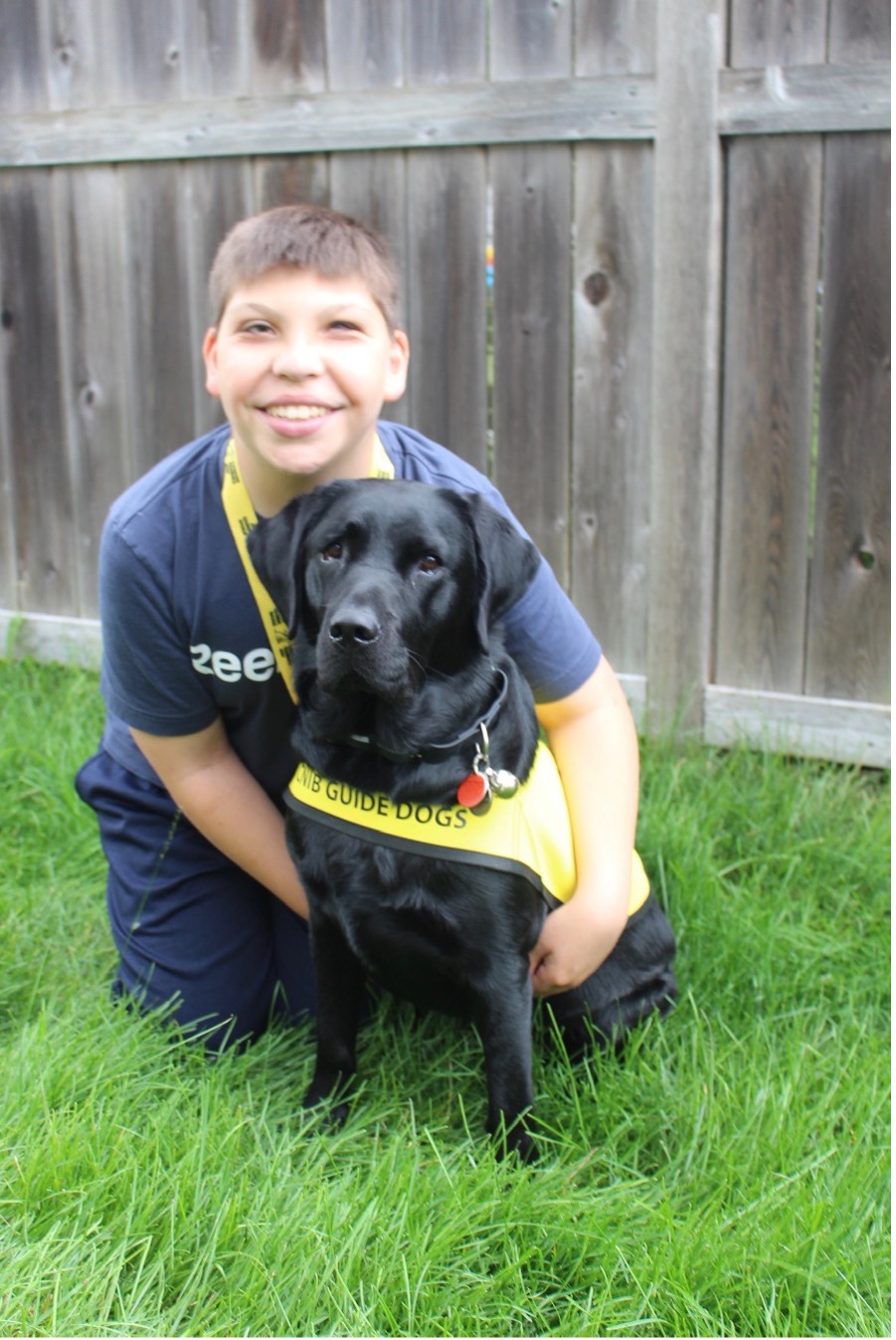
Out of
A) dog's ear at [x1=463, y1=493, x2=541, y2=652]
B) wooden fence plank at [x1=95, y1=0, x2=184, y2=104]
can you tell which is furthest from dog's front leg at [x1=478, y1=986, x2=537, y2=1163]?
wooden fence plank at [x1=95, y1=0, x2=184, y2=104]

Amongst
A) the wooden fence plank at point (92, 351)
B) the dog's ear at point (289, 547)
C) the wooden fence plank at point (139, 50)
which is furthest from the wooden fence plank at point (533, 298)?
the dog's ear at point (289, 547)

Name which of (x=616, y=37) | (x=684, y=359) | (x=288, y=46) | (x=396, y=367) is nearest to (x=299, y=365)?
(x=396, y=367)

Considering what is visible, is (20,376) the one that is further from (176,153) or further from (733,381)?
(733,381)

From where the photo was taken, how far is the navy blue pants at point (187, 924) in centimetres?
248

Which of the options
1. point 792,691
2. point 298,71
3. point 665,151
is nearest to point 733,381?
point 665,151

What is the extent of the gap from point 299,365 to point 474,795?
0.75 meters

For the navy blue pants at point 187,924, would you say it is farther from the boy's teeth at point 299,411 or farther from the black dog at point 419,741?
the boy's teeth at point 299,411

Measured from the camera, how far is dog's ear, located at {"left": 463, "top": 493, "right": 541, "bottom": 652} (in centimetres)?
193

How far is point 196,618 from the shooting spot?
86.1 inches

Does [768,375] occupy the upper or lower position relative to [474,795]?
upper

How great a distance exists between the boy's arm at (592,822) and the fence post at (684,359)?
1.10 metres

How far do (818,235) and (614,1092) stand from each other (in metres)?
2.27

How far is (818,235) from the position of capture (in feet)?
10.4

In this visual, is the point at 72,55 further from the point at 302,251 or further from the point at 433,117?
the point at 302,251
